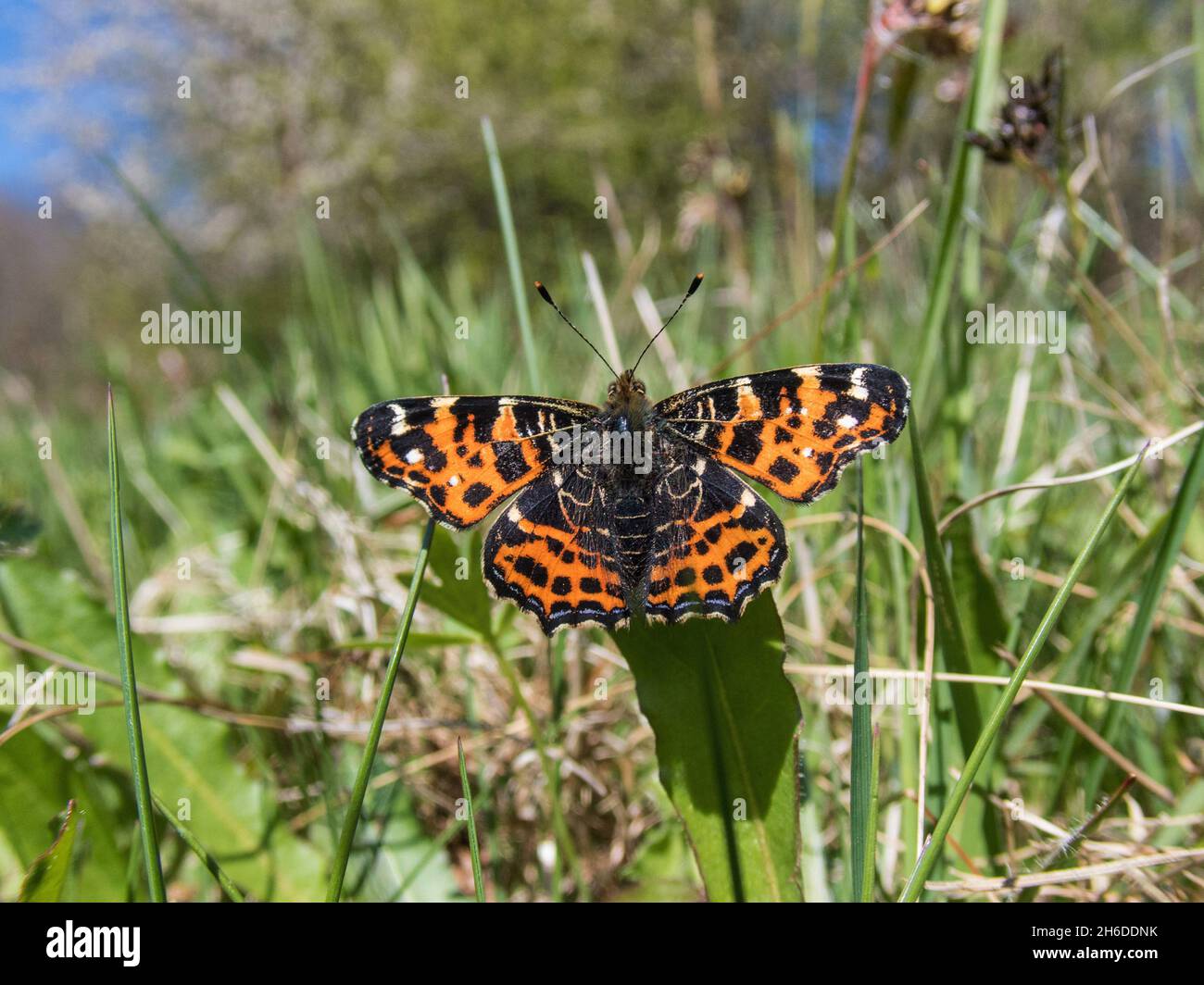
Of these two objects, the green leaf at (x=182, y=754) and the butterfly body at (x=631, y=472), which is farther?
the green leaf at (x=182, y=754)

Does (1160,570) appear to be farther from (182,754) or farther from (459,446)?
(182,754)

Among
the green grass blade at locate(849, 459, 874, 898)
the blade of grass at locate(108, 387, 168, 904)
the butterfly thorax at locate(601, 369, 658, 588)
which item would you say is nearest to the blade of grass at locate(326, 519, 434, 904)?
the blade of grass at locate(108, 387, 168, 904)

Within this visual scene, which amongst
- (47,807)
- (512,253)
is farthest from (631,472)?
(47,807)

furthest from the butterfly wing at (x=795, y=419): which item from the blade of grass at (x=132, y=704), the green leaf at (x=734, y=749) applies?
the blade of grass at (x=132, y=704)

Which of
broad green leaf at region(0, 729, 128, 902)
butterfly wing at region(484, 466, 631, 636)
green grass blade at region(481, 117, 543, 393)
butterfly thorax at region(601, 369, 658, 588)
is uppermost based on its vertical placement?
green grass blade at region(481, 117, 543, 393)

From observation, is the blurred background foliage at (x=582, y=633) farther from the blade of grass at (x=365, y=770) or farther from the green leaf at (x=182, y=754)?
the blade of grass at (x=365, y=770)

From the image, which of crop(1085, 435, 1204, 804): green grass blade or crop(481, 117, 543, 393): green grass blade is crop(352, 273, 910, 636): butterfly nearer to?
crop(481, 117, 543, 393): green grass blade
